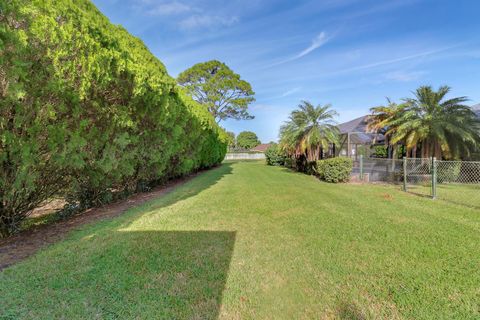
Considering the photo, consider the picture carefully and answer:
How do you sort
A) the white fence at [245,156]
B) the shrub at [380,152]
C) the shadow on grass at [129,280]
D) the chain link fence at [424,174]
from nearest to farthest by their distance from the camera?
1. the shadow on grass at [129,280]
2. the chain link fence at [424,174]
3. the shrub at [380,152]
4. the white fence at [245,156]

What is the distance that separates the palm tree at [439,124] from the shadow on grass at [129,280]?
1017 cm

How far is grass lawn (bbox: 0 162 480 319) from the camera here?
2.04m

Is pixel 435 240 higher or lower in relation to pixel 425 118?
→ lower

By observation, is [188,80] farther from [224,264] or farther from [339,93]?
[224,264]

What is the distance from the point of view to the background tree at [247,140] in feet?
262

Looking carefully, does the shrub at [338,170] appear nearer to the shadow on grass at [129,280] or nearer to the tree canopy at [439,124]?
the tree canopy at [439,124]

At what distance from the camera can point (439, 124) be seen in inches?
371

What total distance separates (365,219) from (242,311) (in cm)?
371

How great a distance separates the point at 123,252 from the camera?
3129 mm

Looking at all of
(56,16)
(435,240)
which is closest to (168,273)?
(435,240)

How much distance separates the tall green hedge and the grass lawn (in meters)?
1.29

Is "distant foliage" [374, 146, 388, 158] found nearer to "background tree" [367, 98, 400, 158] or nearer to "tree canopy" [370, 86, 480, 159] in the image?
"background tree" [367, 98, 400, 158]

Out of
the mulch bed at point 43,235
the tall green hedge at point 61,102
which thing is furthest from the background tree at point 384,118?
the mulch bed at point 43,235

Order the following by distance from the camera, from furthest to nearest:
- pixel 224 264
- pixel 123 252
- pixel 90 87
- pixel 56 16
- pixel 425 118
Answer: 1. pixel 425 118
2. pixel 90 87
3. pixel 56 16
4. pixel 123 252
5. pixel 224 264
